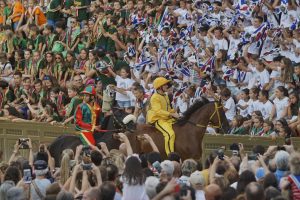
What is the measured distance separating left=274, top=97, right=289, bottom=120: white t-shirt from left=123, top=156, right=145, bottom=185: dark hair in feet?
36.2

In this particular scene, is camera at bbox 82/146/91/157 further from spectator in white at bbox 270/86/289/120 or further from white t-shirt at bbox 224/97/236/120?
white t-shirt at bbox 224/97/236/120

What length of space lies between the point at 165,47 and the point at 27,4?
25.8ft

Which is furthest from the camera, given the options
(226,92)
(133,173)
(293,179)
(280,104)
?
(226,92)

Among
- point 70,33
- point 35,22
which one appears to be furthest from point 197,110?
point 35,22

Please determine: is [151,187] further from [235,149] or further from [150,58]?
[150,58]

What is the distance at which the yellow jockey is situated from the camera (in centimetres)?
2520

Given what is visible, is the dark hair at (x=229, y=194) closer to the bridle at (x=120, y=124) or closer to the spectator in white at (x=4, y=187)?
the spectator in white at (x=4, y=187)

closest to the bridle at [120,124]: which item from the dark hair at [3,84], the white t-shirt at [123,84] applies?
the white t-shirt at [123,84]

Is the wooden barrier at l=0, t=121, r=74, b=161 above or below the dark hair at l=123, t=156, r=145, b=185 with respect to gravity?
below

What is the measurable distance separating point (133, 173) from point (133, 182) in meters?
0.14

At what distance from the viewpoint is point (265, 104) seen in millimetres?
27031

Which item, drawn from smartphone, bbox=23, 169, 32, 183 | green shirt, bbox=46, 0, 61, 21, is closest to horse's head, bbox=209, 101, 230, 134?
smartphone, bbox=23, 169, 32, 183

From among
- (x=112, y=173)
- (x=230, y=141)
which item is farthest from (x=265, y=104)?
(x=112, y=173)

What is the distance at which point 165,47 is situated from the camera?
3170 cm
